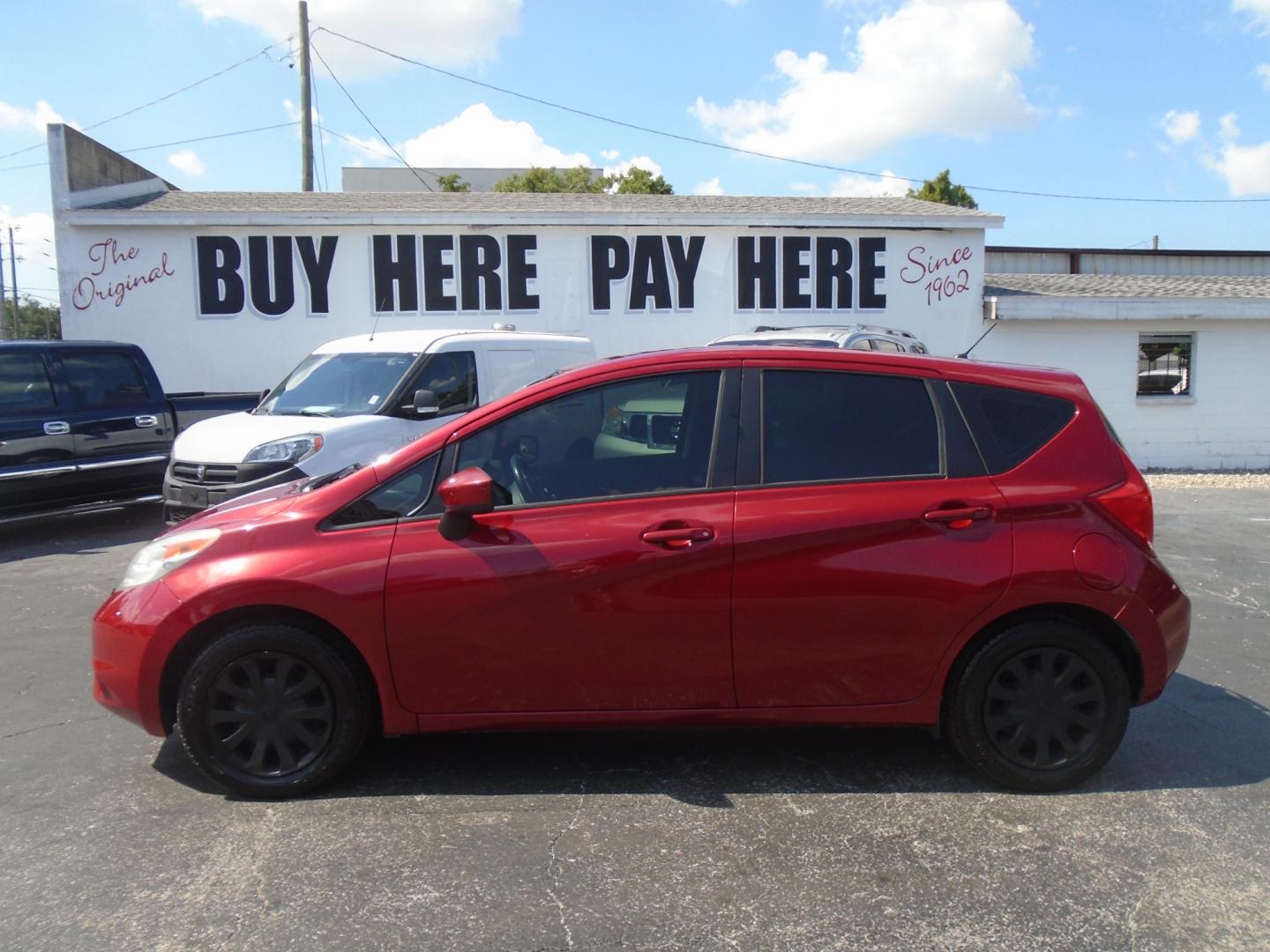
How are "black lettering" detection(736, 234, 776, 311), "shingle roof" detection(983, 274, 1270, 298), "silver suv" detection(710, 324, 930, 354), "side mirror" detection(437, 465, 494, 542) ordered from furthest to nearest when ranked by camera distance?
"shingle roof" detection(983, 274, 1270, 298)
"black lettering" detection(736, 234, 776, 311)
"silver suv" detection(710, 324, 930, 354)
"side mirror" detection(437, 465, 494, 542)

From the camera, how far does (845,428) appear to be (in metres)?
4.16

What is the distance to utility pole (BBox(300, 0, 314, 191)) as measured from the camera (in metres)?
21.9

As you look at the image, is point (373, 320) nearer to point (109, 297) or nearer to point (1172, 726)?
point (109, 297)

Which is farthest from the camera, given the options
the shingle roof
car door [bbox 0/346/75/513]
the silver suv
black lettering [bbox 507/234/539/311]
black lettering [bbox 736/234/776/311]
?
the shingle roof

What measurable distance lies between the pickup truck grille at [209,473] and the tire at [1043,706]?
6081 mm

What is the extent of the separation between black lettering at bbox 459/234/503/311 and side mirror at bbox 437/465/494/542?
1192 cm

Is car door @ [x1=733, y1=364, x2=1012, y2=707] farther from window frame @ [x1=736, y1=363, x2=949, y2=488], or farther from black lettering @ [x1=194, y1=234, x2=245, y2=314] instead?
black lettering @ [x1=194, y1=234, x2=245, y2=314]

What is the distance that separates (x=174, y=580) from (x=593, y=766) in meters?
1.83

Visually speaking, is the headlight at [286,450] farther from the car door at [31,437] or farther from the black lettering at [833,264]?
Answer: the black lettering at [833,264]

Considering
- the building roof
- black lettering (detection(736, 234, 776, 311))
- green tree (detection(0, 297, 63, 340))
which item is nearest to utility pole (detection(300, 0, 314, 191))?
the building roof

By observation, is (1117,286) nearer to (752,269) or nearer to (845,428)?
(752,269)

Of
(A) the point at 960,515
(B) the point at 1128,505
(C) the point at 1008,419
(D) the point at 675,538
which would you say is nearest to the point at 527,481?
(D) the point at 675,538

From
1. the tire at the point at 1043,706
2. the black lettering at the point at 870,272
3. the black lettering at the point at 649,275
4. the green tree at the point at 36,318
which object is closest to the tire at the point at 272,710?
the tire at the point at 1043,706

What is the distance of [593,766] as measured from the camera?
438cm
